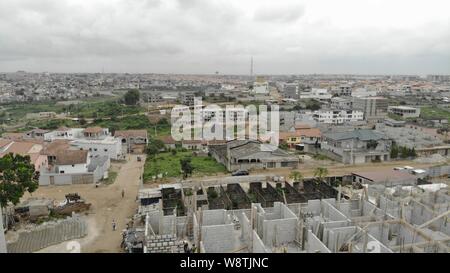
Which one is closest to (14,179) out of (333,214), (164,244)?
(164,244)

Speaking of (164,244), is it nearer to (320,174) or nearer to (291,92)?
(320,174)

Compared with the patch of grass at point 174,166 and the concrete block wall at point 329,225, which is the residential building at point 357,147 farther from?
the concrete block wall at point 329,225

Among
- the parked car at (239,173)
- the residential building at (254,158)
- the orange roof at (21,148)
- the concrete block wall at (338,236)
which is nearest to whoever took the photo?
the concrete block wall at (338,236)

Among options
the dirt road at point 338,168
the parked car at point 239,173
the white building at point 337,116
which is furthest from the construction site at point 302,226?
the white building at point 337,116

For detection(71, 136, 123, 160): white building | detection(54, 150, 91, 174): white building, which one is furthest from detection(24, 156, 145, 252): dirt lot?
detection(71, 136, 123, 160): white building
